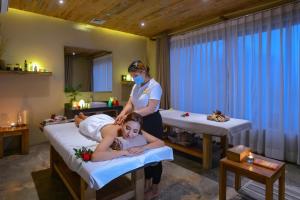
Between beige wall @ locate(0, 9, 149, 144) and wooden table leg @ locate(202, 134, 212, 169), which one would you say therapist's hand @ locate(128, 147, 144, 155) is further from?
beige wall @ locate(0, 9, 149, 144)

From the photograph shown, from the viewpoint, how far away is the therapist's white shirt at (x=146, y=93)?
67.9 inches

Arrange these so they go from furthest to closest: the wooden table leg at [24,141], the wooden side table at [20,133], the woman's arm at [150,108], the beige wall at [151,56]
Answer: the beige wall at [151,56] < the wooden table leg at [24,141] < the wooden side table at [20,133] < the woman's arm at [150,108]

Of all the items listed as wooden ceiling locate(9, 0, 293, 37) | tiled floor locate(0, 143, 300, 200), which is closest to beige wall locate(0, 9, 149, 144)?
wooden ceiling locate(9, 0, 293, 37)

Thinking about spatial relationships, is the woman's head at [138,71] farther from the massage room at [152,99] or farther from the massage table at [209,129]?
the massage table at [209,129]

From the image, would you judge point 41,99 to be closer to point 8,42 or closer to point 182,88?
point 8,42

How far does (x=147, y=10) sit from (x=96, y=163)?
2.59 metres

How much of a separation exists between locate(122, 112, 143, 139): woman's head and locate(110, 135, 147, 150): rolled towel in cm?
3

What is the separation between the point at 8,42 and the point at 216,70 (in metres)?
3.41

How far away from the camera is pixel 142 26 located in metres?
3.88

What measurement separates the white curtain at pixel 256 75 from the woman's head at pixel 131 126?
2260 millimetres

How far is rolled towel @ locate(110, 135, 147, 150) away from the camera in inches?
54.3

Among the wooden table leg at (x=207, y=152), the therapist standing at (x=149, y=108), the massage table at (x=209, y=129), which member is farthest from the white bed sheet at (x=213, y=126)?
the therapist standing at (x=149, y=108)

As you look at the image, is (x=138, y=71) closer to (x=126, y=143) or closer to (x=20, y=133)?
(x=126, y=143)

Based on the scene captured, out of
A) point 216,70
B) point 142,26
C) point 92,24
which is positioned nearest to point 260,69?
point 216,70
